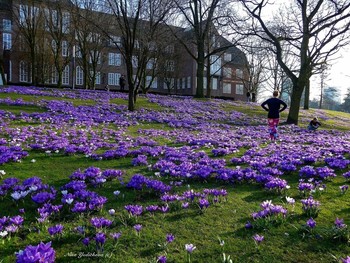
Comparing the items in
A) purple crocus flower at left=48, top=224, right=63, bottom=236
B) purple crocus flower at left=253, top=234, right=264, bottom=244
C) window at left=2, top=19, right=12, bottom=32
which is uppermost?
window at left=2, top=19, right=12, bottom=32

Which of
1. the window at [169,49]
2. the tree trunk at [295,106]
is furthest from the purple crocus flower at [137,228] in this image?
the window at [169,49]

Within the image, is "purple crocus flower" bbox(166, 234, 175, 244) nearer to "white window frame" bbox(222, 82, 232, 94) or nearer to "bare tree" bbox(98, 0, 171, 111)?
"bare tree" bbox(98, 0, 171, 111)

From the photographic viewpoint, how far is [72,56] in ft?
145

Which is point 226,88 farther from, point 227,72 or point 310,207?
point 310,207

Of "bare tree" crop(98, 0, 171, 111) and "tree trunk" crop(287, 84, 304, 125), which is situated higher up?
"bare tree" crop(98, 0, 171, 111)

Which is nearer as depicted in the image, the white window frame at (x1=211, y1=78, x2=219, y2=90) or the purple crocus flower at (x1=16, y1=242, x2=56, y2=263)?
the purple crocus flower at (x1=16, y1=242, x2=56, y2=263)

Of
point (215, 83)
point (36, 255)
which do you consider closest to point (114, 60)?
point (215, 83)

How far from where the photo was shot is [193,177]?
22.4 feet

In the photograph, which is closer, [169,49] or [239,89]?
[169,49]

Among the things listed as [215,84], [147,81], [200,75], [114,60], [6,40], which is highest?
[6,40]

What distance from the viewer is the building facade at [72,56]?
135 ft

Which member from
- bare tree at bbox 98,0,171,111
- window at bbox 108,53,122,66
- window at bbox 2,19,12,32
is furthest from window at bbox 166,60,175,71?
bare tree at bbox 98,0,171,111

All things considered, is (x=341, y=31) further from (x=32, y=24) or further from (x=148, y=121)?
(x=32, y=24)

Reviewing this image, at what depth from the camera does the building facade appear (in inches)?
1623
